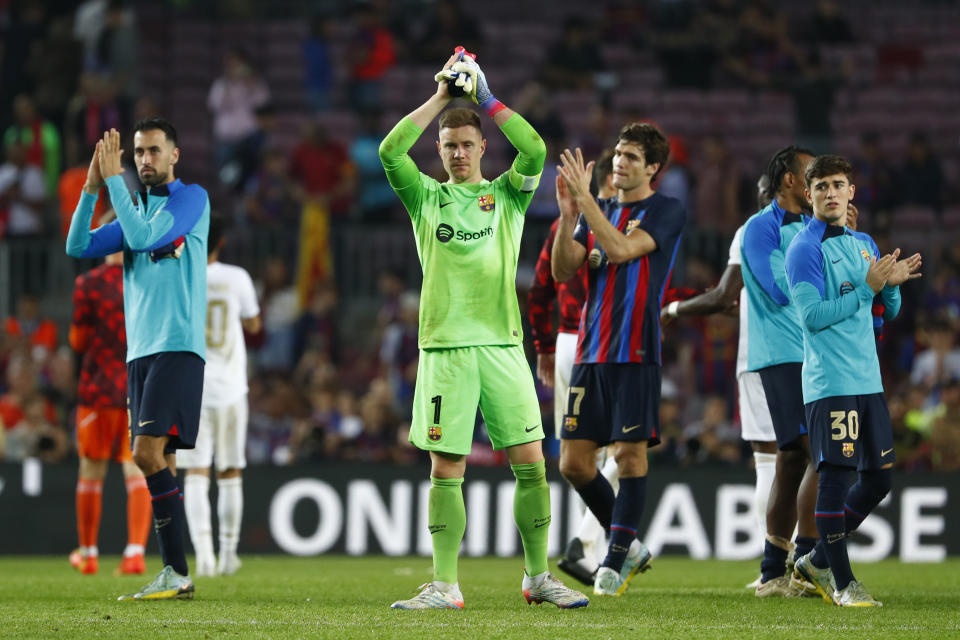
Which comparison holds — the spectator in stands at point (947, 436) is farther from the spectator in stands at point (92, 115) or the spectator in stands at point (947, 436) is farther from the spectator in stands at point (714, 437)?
the spectator in stands at point (92, 115)

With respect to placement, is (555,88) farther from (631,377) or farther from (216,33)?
(631,377)

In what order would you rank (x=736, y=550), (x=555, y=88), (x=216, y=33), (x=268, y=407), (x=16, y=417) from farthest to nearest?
1. (x=216, y=33)
2. (x=555, y=88)
3. (x=268, y=407)
4. (x=16, y=417)
5. (x=736, y=550)

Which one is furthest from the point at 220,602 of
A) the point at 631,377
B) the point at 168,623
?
the point at 631,377

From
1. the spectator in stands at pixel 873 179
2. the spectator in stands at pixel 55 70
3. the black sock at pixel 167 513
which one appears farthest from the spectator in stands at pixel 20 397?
the spectator in stands at pixel 873 179

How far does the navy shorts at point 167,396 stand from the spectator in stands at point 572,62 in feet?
41.1

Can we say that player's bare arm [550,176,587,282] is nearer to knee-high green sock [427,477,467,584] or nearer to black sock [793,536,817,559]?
knee-high green sock [427,477,467,584]

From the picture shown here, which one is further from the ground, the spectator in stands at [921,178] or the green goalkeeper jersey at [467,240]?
the spectator in stands at [921,178]

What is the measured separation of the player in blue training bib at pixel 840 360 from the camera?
6.98 meters

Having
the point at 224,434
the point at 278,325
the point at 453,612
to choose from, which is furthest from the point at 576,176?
the point at 278,325

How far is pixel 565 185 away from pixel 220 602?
2.80 m

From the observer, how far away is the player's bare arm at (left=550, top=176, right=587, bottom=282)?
287 inches

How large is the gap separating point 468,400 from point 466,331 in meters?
0.33

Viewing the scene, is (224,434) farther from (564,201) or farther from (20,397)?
(20,397)

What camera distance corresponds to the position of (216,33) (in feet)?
69.1
